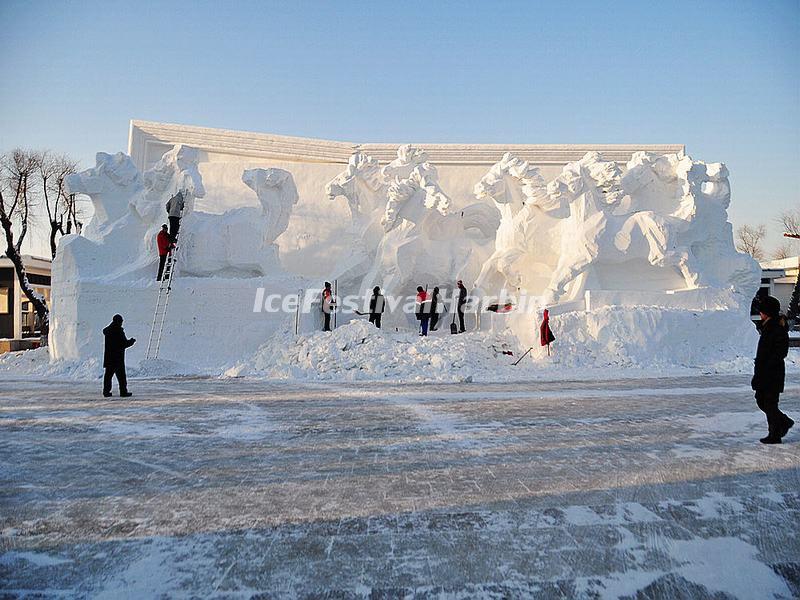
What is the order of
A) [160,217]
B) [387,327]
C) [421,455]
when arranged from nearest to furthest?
[421,455] → [160,217] → [387,327]

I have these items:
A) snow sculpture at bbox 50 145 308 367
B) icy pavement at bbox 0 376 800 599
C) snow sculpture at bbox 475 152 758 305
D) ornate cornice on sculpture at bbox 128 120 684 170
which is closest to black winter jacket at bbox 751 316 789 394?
icy pavement at bbox 0 376 800 599

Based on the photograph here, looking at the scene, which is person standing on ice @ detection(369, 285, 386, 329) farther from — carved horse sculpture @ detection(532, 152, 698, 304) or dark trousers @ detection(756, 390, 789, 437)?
dark trousers @ detection(756, 390, 789, 437)

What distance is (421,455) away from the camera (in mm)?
4969

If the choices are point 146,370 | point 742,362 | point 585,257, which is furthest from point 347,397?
point 742,362

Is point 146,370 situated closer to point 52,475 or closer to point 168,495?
point 52,475

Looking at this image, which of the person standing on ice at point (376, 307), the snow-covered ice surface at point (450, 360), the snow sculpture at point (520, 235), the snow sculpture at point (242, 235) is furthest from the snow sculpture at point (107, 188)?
the snow sculpture at point (520, 235)

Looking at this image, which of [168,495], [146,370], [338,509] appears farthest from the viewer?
[146,370]

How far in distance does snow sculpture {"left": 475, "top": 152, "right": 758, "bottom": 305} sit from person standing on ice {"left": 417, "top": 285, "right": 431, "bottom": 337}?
1.54 m

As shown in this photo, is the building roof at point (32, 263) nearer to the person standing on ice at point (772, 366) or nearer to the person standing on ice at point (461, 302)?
the person standing on ice at point (461, 302)

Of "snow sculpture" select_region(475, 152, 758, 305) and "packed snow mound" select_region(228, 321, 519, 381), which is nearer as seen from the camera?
"packed snow mound" select_region(228, 321, 519, 381)

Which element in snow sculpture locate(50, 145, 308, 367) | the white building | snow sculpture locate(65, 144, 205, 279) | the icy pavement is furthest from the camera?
the white building

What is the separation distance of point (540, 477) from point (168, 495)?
8.29 ft

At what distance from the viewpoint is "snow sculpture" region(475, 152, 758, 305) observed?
14.9m

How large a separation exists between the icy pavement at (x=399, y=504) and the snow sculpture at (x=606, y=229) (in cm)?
818
